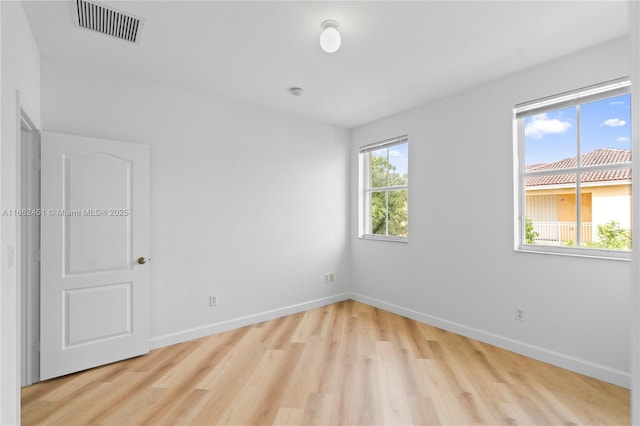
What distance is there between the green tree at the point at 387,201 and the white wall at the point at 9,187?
374 centimetres

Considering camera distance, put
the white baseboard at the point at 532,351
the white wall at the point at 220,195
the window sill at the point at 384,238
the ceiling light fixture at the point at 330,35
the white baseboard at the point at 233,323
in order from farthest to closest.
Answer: the window sill at the point at 384,238 < the white baseboard at the point at 233,323 < the white wall at the point at 220,195 < the white baseboard at the point at 532,351 < the ceiling light fixture at the point at 330,35

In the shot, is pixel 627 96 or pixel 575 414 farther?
pixel 627 96

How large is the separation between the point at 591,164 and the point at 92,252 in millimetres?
4384

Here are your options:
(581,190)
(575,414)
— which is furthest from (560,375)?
(581,190)

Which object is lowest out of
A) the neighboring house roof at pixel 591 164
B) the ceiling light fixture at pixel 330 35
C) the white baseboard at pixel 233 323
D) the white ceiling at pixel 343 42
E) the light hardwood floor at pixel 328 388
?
the light hardwood floor at pixel 328 388

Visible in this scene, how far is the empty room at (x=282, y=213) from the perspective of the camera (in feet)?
6.97

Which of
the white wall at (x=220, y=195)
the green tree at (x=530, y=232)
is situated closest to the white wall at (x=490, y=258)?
the green tree at (x=530, y=232)

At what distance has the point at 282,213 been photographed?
13.5 feet

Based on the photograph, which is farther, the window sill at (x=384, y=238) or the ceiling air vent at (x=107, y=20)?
the window sill at (x=384, y=238)

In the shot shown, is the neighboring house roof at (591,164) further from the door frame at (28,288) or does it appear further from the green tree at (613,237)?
the door frame at (28,288)

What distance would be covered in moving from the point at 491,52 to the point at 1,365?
3871mm

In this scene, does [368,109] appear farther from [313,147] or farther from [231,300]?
[231,300]

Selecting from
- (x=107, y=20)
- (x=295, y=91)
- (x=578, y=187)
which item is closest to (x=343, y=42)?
(x=295, y=91)

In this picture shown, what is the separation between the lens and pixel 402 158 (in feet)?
13.9
